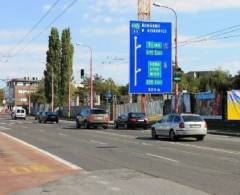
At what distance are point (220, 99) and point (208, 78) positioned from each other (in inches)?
3630

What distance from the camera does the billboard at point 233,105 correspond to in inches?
1697

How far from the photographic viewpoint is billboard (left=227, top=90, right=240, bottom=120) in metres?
43.1

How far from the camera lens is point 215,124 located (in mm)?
45250

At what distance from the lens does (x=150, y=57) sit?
50781 millimetres

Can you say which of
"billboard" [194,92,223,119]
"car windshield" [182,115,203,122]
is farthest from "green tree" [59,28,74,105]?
"car windshield" [182,115,203,122]

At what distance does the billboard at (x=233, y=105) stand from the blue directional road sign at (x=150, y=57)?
8.65 metres

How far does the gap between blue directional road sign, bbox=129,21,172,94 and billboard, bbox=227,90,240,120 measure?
8645 millimetres

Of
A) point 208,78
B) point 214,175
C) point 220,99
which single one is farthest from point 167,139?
point 208,78

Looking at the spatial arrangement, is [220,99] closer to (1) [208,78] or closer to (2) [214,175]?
(2) [214,175]

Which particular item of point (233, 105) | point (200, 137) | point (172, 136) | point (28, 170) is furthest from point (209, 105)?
point (28, 170)

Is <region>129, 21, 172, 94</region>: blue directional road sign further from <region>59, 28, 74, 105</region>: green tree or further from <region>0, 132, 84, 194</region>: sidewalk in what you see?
<region>59, 28, 74, 105</region>: green tree

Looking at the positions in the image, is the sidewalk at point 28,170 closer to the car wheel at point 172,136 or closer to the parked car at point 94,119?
the car wheel at point 172,136

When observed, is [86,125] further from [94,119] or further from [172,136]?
[172,136]

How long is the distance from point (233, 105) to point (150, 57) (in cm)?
1017
